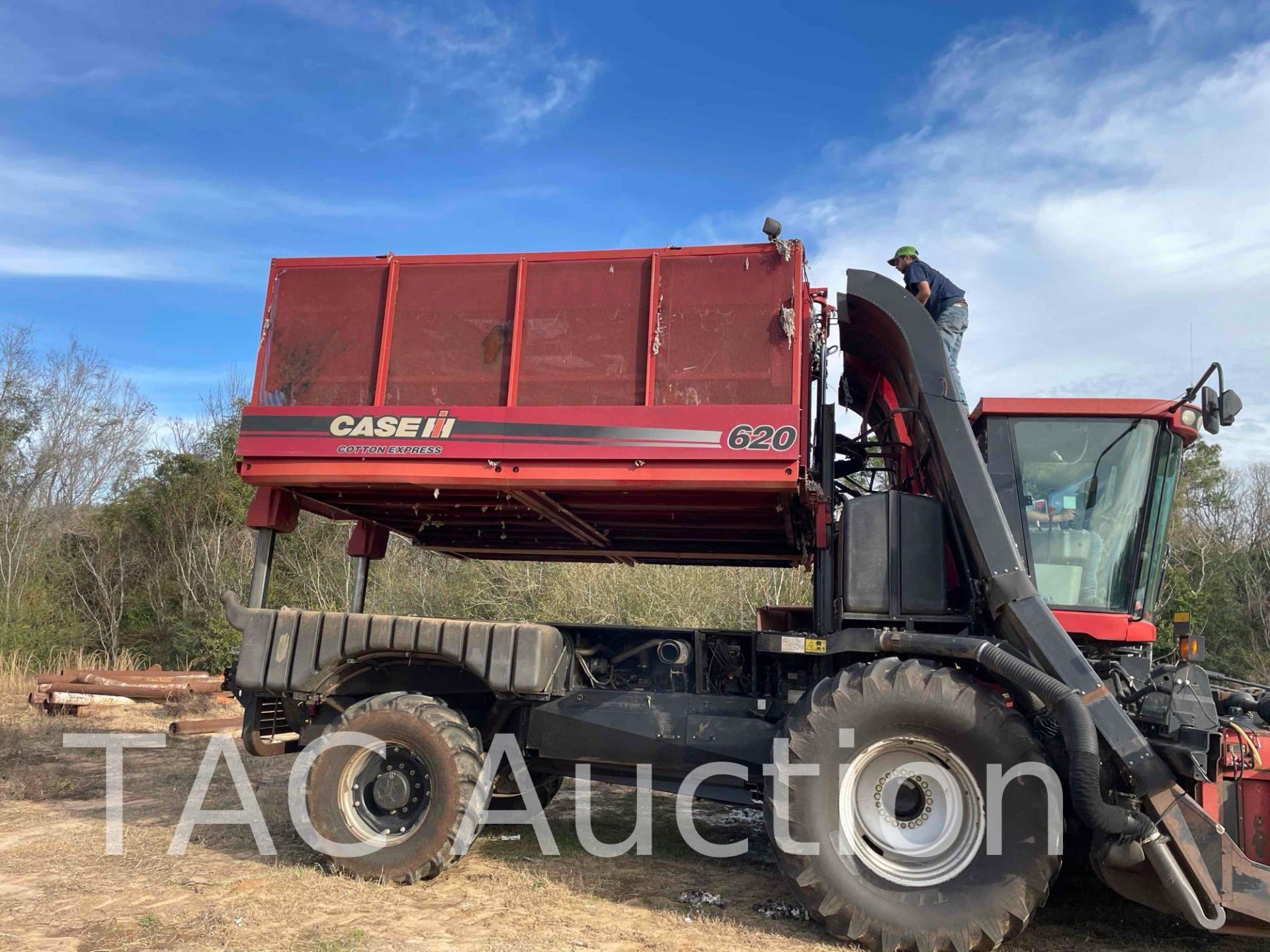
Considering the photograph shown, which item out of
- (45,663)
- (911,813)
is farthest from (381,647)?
(45,663)

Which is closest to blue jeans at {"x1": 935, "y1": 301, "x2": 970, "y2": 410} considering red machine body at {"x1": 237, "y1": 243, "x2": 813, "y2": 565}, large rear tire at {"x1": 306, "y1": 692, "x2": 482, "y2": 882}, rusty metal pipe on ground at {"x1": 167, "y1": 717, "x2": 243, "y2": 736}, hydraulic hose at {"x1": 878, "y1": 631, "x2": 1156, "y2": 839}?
red machine body at {"x1": 237, "y1": 243, "x2": 813, "y2": 565}

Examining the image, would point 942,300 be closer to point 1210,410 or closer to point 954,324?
point 954,324

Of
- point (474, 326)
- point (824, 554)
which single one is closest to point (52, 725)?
point (474, 326)

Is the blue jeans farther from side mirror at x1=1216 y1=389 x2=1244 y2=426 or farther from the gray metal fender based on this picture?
the gray metal fender

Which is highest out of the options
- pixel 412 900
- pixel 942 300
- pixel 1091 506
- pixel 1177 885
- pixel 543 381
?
pixel 942 300

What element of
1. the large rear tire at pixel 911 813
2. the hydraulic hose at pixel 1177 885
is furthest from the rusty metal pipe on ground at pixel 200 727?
the hydraulic hose at pixel 1177 885

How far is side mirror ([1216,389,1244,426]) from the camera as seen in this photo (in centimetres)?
537

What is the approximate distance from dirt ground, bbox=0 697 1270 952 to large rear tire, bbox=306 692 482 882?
0.19 metres

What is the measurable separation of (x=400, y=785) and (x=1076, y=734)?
403cm

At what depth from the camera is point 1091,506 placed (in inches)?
220

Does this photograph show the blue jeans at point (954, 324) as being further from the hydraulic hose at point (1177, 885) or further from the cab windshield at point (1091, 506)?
the hydraulic hose at point (1177, 885)

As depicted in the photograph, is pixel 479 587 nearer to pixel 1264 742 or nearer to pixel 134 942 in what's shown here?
pixel 134 942

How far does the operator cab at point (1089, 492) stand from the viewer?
548cm

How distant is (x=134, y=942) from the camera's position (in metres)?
4.53
